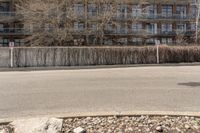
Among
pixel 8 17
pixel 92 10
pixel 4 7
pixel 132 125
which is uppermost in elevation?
pixel 4 7

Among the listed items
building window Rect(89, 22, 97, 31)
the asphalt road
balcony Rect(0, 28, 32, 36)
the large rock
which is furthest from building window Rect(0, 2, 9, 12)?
the large rock

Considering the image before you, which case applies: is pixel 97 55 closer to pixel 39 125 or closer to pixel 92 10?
pixel 92 10

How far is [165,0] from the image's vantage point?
6806 centimetres

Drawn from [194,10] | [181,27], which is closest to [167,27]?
[181,27]

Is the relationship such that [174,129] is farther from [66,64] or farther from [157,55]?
[157,55]

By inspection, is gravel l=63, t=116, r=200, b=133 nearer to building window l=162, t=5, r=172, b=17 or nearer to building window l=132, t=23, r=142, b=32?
building window l=132, t=23, r=142, b=32

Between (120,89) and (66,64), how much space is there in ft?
55.1

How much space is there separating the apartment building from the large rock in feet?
115

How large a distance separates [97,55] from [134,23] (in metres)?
27.9

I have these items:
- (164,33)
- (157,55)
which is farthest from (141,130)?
(164,33)

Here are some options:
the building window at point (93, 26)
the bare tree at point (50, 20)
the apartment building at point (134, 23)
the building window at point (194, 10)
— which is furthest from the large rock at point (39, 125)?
the building window at point (194, 10)

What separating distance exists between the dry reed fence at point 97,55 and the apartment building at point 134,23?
1211 cm

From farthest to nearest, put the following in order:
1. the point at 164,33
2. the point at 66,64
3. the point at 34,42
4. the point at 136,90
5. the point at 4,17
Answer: the point at 164,33
the point at 4,17
the point at 34,42
the point at 66,64
the point at 136,90

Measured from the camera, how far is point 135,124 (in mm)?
6883
